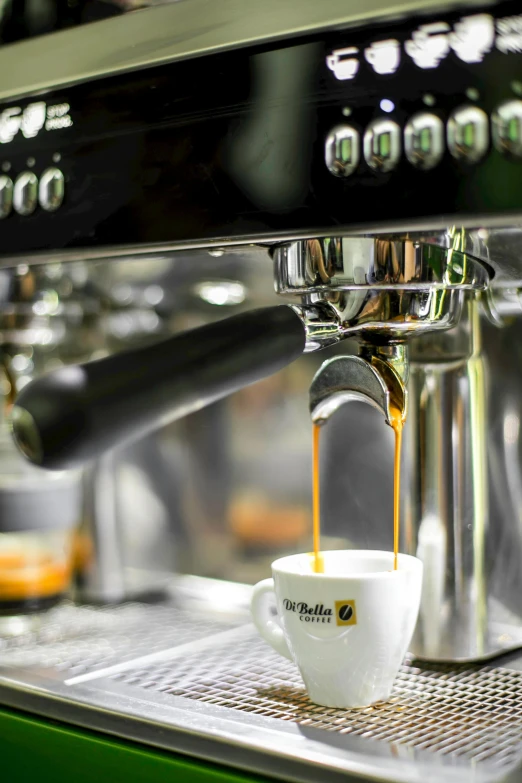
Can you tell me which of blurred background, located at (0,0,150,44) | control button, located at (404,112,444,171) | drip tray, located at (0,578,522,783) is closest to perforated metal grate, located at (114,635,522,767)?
drip tray, located at (0,578,522,783)

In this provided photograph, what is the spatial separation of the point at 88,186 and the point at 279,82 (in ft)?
0.42

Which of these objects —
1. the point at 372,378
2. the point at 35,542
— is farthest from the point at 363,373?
the point at 35,542

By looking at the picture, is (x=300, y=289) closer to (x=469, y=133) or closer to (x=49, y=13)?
(x=469, y=133)

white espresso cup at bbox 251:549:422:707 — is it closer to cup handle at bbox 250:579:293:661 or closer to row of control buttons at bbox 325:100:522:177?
cup handle at bbox 250:579:293:661

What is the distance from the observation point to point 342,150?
0.42 m

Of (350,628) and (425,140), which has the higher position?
(425,140)

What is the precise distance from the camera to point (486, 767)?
41cm

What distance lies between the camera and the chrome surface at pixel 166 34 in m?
0.42

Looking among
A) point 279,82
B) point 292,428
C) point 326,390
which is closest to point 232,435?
point 292,428

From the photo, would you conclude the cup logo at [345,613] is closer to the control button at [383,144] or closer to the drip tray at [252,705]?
the drip tray at [252,705]

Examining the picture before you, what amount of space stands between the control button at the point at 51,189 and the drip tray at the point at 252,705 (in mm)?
264

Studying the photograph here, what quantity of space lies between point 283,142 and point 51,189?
6.0 inches

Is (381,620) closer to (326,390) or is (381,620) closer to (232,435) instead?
(326,390)

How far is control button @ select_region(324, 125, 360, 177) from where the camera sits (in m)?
0.42
